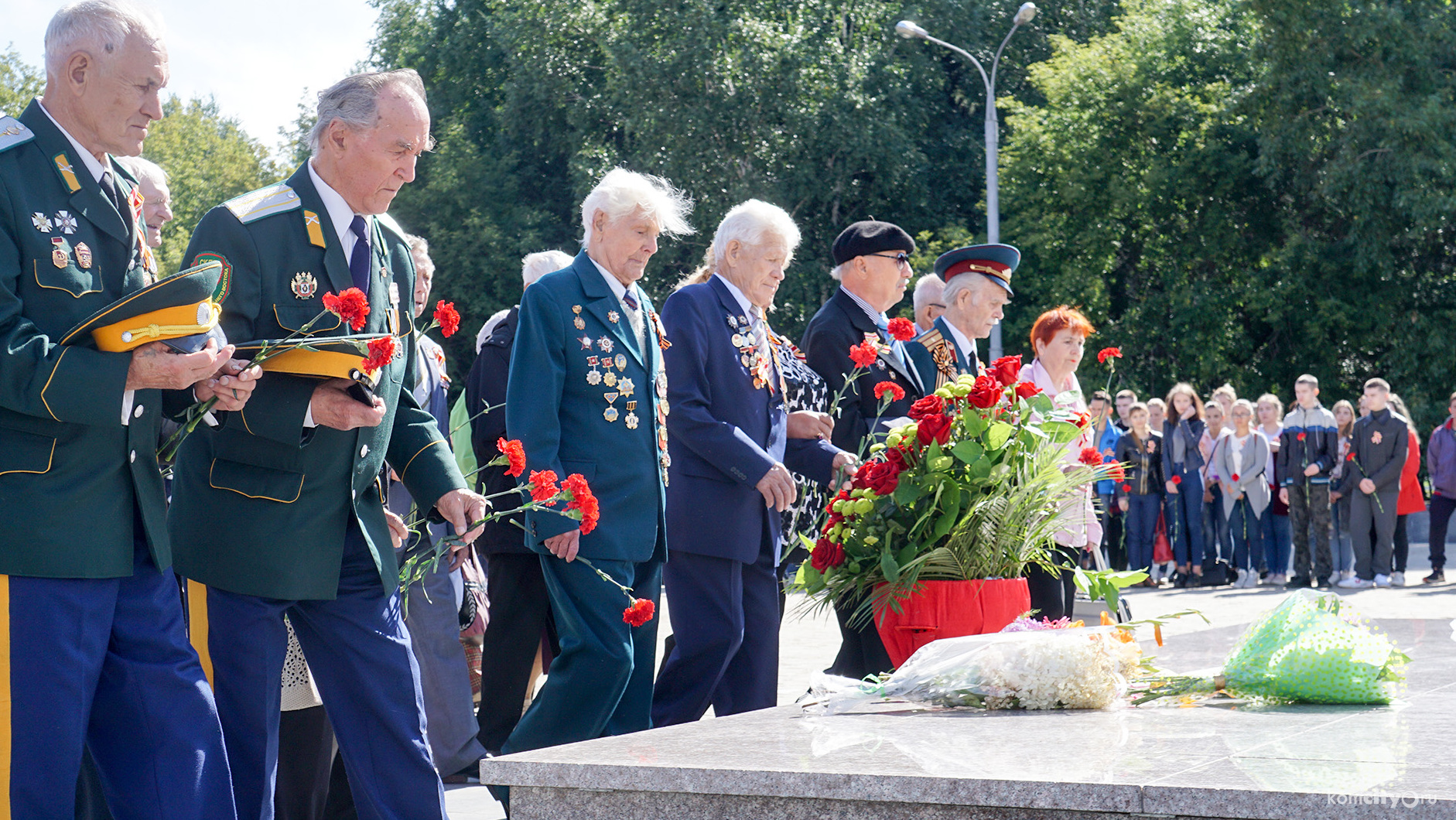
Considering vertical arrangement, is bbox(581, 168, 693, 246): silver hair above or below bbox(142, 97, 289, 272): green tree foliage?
below

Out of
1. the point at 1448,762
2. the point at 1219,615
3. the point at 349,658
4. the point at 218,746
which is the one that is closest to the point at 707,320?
the point at 349,658

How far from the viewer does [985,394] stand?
Answer: 15.8 feet

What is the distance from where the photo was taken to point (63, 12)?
10.5 feet

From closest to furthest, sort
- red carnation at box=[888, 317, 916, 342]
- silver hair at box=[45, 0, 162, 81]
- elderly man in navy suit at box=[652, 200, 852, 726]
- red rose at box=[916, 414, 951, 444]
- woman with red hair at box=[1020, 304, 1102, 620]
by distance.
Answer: silver hair at box=[45, 0, 162, 81] < red rose at box=[916, 414, 951, 444] < elderly man in navy suit at box=[652, 200, 852, 726] < woman with red hair at box=[1020, 304, 1102, 620] < red carnation at box=[888, 317, 916, 342]

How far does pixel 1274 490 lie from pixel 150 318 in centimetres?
1468

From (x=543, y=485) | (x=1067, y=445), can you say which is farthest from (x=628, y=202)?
(x=1067, y=445)

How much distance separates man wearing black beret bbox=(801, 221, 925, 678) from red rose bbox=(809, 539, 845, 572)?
3.76ft

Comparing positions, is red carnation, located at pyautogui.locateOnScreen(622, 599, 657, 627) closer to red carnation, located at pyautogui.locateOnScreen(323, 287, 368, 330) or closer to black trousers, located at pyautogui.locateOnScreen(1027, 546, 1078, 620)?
red carnation, located at pyautogui.locateOnScreen(323, 287, 368, 330)

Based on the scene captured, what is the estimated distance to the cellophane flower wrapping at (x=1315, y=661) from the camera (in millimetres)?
3967

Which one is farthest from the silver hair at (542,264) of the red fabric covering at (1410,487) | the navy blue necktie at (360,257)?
the red fabric covering at (1410,487)

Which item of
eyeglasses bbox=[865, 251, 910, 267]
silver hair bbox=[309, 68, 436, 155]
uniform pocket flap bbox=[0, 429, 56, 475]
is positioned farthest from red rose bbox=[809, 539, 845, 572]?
uniform pocket flap bbox=[0, 429, 56, 475]

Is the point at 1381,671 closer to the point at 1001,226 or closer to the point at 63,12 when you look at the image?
the point at 63,12

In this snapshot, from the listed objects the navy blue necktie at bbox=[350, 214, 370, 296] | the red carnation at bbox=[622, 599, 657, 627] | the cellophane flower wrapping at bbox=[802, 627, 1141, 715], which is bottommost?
the cellophane flower wrapping at bbox=[802, 627, 1141, 715]

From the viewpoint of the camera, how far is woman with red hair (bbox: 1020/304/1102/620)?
17.8 feet
